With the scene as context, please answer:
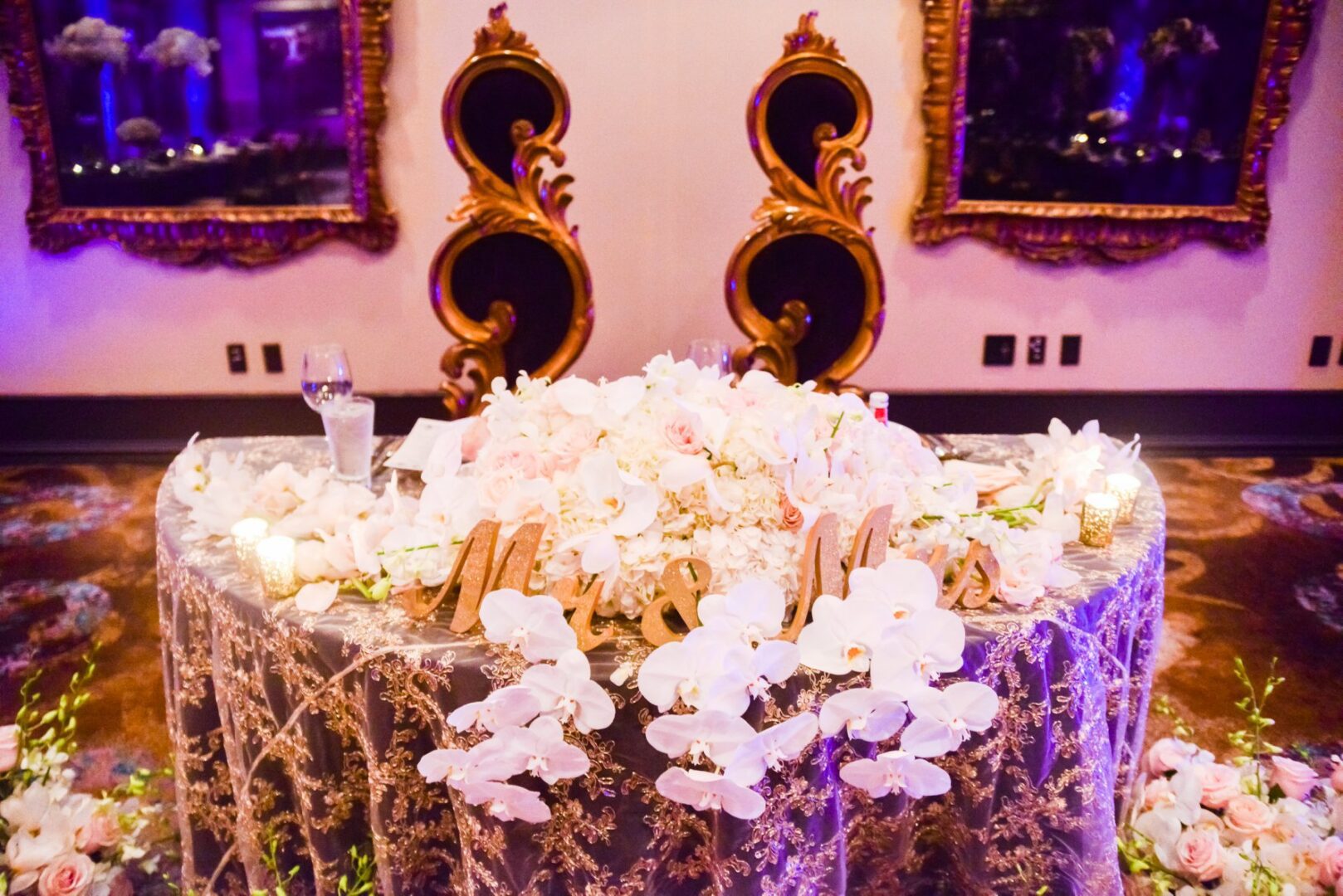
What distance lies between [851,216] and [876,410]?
1.39 metres

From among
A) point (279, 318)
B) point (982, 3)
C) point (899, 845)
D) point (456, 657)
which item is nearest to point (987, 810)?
point (899, 845)

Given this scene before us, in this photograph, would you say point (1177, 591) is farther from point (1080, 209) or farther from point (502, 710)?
point (502, 710)

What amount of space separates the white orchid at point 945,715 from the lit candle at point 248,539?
2.54 ft

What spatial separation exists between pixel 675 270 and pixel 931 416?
1.21 meters

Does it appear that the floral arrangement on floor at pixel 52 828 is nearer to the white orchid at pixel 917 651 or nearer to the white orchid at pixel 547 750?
the white orchid at pixel 547 750

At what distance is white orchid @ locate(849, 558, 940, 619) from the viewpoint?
2.99 ft

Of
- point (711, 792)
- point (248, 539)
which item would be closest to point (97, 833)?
point (248, 539)

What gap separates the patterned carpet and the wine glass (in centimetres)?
97

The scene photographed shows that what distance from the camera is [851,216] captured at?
8.21 ft

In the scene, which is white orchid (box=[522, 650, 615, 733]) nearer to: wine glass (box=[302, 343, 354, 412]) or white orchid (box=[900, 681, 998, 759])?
white orchid (box=[900, 681, 998, 759])

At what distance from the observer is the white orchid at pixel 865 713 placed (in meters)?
0.86

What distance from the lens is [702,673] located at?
0.85 metres

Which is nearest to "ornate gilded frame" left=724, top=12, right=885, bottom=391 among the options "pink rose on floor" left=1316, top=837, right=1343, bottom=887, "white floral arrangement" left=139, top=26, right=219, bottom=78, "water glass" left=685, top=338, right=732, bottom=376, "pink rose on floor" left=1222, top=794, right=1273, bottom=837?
"water glass" left=685, top=338, right=732, bottom=376

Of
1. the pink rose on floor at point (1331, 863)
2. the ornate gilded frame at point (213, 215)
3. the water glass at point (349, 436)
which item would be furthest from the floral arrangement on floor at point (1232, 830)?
the ornate gilded frame at point (213, 215)
